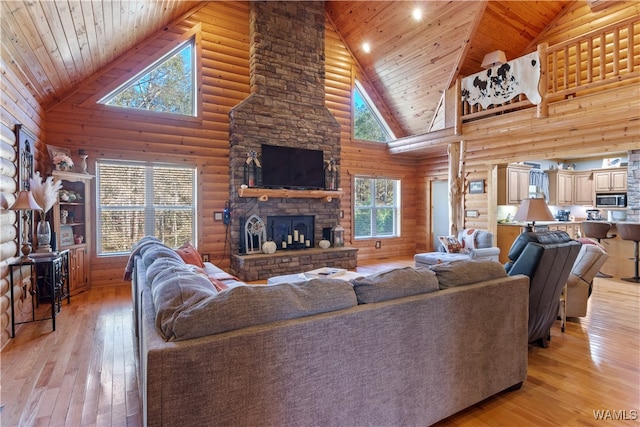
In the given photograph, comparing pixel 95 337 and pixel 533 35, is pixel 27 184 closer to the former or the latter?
pixel 95 337

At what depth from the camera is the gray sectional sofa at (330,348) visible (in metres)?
1.15

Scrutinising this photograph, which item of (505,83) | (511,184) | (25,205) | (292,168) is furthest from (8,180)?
(511,184)

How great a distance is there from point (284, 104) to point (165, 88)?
205 centimetres

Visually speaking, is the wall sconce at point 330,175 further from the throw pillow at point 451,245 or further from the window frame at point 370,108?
the throw pillow at point 451,245

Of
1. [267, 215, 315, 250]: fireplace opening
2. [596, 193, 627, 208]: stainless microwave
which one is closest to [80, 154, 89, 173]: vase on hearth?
[267, 215, 315, 250]: fireplace opening

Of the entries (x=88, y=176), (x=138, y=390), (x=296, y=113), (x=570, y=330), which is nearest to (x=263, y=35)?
(x=296, y=113)

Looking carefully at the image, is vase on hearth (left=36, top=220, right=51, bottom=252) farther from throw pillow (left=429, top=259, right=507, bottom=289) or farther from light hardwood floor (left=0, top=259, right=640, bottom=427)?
throw pillow (left=429, top=259, right=507, bottom=289)

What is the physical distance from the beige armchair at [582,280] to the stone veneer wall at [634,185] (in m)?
4.29

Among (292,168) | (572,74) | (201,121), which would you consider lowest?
(292,168)

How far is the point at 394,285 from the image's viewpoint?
5.56ft

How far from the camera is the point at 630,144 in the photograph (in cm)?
507

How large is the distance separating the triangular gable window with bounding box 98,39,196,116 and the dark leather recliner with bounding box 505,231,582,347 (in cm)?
533

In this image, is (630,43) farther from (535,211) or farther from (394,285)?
(394,285)

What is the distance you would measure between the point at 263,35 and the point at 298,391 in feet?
20.0
